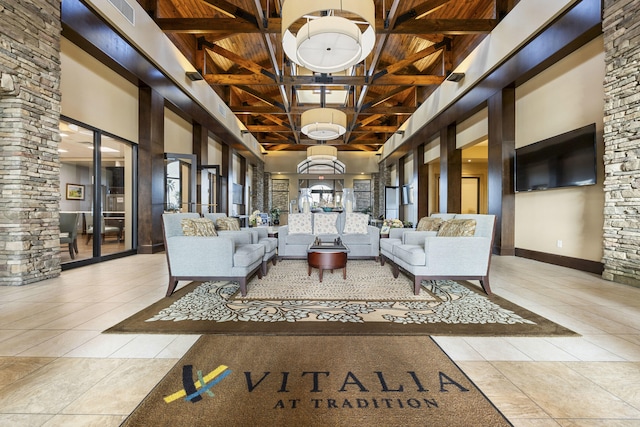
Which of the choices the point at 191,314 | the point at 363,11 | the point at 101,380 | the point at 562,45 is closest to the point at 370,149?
the point at 562,45

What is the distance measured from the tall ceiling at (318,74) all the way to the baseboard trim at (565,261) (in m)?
4.47

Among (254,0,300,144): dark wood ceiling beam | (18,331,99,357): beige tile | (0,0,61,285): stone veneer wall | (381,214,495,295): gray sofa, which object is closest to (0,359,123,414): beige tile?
(18,331,99,357): beige tile

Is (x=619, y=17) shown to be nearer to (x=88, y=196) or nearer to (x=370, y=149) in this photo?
(x=88, y=196)

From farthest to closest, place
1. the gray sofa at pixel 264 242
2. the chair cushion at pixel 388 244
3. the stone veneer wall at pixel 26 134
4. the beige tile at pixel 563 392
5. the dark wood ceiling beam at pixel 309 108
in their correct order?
the dark wood ceiling beam at pixel 309 108
the chair cushion at pixel 388 244
the gray sofa at pixel 264 242
the stone veneer wall at pixel 26 134
the beige tile at pixel 563 392

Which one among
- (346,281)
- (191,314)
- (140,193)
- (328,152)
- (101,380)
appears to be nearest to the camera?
(101,380)

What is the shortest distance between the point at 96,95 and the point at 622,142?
8024 millimetres

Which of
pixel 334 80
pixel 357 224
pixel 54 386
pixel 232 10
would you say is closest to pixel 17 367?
pixel 54 386

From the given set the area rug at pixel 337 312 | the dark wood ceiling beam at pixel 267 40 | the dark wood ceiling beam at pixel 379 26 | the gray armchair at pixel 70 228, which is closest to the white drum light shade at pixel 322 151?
the dark wood ceiling beam at pixel 267 40

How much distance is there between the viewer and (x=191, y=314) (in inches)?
104

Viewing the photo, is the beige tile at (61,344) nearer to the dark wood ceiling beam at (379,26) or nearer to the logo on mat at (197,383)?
the logo on mat at (197,383)

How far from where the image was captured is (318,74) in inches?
289

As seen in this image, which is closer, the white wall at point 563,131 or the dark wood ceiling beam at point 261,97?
the white wall at point 563,131

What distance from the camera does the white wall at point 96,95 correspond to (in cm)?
457

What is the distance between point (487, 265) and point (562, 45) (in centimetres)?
372
